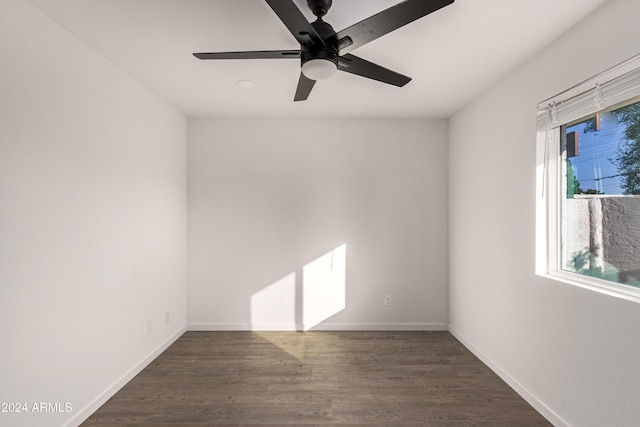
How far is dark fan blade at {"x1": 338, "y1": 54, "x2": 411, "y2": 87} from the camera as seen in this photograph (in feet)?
5.21

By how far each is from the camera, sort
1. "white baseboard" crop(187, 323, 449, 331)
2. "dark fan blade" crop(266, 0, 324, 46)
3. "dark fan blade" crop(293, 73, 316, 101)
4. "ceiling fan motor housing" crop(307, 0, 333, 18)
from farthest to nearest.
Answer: "white baseboard" crop(187, 323, 449, 331)
"dark fan blade" crop(293, 73, 316, 101)
"ceiling fan motor housing" crop(307, 0, 333, 18)
"dark fan blade" crop(266, 0, 324, 46)

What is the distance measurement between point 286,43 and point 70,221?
1710 mm

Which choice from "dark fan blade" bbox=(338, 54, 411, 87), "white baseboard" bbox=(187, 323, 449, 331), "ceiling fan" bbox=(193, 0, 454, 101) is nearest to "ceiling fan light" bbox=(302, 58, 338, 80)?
"ceiling fan" bbox=(193, 0, 454, 101)

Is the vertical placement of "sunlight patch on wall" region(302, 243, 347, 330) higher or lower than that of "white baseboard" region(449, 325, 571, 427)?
higher

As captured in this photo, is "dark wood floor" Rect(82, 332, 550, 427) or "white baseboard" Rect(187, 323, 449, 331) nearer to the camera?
"dark wood floor" Rect(82, 332, 550, 427)

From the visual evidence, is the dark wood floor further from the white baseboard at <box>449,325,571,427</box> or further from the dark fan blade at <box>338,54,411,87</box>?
the dark fan blade at <box>338,54,411,87</box>

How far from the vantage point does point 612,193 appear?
1715 mm

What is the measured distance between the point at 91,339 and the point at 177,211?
1495 mm

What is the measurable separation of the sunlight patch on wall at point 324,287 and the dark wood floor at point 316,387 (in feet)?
1.04

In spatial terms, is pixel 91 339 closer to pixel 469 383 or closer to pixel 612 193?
pixel 469 383

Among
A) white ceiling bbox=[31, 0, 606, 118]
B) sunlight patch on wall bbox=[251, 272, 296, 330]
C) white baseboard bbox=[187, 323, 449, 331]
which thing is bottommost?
white baseboard bbox=[187, 323, 449, 331]

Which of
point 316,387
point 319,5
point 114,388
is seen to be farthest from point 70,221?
point 316,387

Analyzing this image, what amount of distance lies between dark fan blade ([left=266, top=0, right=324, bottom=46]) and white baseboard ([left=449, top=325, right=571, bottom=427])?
2498 mm

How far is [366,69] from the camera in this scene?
172 cm
